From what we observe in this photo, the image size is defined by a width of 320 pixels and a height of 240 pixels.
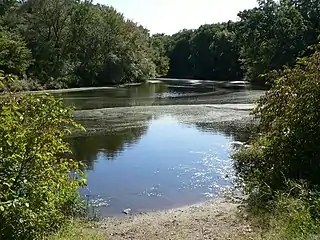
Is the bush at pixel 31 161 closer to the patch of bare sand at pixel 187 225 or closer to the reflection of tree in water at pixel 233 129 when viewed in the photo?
the patch of bare sand at pixel 187 225

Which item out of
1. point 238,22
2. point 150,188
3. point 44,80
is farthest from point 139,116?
point 238,22

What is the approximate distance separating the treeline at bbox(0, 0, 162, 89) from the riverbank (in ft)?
128

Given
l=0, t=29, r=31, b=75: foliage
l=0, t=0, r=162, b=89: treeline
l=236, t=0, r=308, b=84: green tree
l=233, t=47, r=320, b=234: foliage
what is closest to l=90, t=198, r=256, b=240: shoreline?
l=233, t=47, r=320, b=234: foliage

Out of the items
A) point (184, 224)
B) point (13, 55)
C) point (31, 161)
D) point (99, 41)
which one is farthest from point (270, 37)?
point (31, 161)

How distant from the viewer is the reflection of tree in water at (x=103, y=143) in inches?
645

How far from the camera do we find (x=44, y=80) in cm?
5109

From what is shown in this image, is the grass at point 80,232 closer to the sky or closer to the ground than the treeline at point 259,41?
closer to the ground

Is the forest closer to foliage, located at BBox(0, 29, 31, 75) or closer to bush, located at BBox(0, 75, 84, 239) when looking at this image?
foliage, located at BBox(0, 29, 31, 75)

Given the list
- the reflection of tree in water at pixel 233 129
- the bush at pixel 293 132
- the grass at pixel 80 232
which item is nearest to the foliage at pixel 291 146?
the bush at pixel 293 132

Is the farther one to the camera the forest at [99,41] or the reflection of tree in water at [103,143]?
the forest at [99,41]

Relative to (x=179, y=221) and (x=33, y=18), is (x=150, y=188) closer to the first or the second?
(x=179, y=221)

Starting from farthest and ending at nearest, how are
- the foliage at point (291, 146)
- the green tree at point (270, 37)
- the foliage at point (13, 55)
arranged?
1. the green tree at point (270, 37)
2. the foliage at point (13, 55)
3. the foliage at point (291, 146)

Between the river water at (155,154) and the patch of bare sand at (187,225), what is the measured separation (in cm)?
78

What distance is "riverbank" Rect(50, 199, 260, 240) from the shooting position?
7.78 meters
